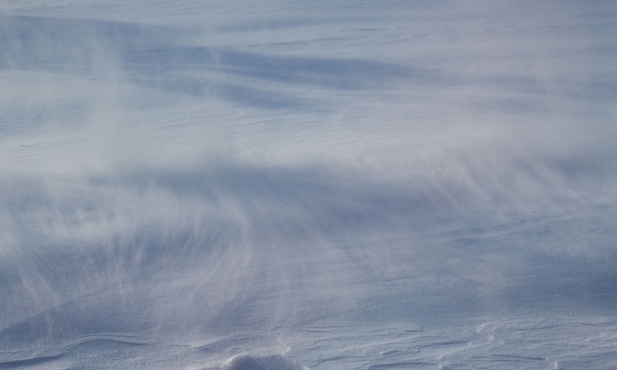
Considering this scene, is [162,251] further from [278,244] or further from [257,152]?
[257,152]

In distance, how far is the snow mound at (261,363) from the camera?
4215 mm

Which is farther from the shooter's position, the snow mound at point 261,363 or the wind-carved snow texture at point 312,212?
the wind-carved snow texture at point 312,212

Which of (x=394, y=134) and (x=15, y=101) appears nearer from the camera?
(x=394, y=134)

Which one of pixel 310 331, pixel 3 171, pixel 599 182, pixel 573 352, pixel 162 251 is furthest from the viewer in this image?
pixel 3 171

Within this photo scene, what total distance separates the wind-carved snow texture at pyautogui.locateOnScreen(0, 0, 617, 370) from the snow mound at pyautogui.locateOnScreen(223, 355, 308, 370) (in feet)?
0.06

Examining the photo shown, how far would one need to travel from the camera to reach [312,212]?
6285mm

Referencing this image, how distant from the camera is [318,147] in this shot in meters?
8.02

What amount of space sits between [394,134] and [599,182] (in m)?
2.48

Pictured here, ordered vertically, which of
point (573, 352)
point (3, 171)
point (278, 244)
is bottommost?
point (573, 352)

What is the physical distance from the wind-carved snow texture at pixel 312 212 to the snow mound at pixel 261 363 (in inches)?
0.7

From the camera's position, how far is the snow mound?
4.21m

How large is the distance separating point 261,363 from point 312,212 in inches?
87.0

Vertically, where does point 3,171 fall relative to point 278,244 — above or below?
above

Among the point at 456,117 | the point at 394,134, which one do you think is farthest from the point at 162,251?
the point at 456,117
